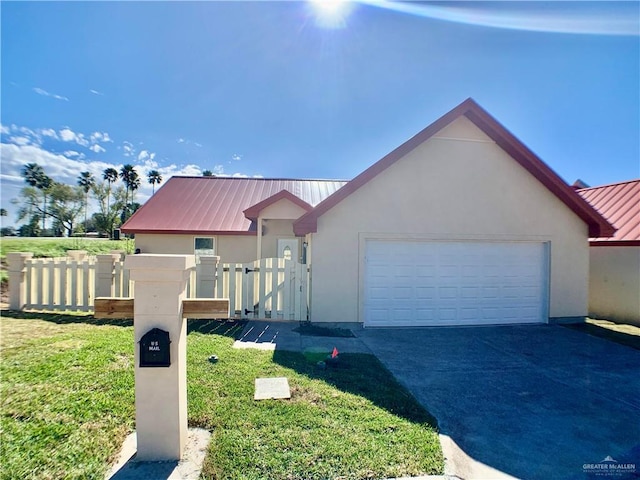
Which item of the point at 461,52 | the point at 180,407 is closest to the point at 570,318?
the point at 461,52

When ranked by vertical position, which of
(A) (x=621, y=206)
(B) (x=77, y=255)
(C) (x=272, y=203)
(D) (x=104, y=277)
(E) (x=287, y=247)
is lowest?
(D) (x=104, y=277)

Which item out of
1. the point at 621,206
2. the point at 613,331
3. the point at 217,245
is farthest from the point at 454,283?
the point at 217,245

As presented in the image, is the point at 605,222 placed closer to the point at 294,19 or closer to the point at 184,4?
the point at 294,19

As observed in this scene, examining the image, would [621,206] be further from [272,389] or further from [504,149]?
[272,389]

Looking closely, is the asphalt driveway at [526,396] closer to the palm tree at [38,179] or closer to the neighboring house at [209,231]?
the neighboring house at [209,231]

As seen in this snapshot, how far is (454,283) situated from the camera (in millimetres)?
8695

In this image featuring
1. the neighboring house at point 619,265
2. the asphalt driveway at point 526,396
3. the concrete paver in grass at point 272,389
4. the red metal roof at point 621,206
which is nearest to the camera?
the asphalt driveway at point 526,396

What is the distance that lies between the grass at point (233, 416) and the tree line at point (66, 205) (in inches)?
1504

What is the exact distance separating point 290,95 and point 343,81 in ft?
8.17

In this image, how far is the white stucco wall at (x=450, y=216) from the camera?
8242 millimetres

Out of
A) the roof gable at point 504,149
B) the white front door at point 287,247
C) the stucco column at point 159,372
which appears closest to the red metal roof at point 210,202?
the white front door at point 287,247

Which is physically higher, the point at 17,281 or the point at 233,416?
the point at 17,281

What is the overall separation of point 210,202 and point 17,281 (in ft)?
27.4

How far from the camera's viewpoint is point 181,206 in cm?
1529
